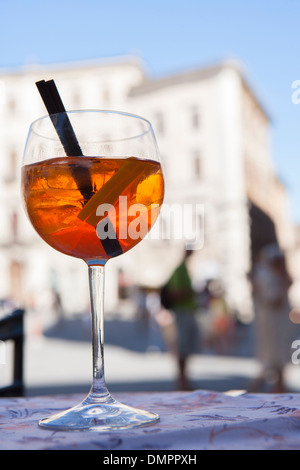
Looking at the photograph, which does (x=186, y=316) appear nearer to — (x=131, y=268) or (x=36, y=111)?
(x=131, y=268)

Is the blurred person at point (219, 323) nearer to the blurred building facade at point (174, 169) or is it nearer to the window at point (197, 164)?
the blurred building facade at point (174, 169)

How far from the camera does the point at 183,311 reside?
761 centimetres

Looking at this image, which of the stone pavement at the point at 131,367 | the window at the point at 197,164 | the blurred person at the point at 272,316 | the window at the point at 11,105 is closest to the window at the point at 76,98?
the window at the point at 11,105

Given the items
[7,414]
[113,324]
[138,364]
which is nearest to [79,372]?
[138,364]

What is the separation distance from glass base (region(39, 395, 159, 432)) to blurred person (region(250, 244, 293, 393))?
222 inches

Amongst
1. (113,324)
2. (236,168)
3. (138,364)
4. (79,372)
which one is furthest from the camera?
(236,168)

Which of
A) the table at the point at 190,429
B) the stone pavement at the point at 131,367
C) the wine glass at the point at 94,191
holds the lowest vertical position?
the stone pavement at the point at 131,367

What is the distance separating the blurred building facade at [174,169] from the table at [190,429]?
27806 mm

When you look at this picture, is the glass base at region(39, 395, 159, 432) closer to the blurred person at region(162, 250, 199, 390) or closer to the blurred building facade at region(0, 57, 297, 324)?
the blurred person at region(162, 250, 199, 390)

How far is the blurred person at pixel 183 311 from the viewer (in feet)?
24.3

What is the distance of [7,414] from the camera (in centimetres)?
99

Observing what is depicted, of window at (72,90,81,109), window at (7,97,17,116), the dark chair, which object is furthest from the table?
window at (7,97,17,116)

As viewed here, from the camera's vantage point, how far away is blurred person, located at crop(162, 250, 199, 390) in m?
7.41

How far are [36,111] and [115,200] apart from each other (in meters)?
37.3
